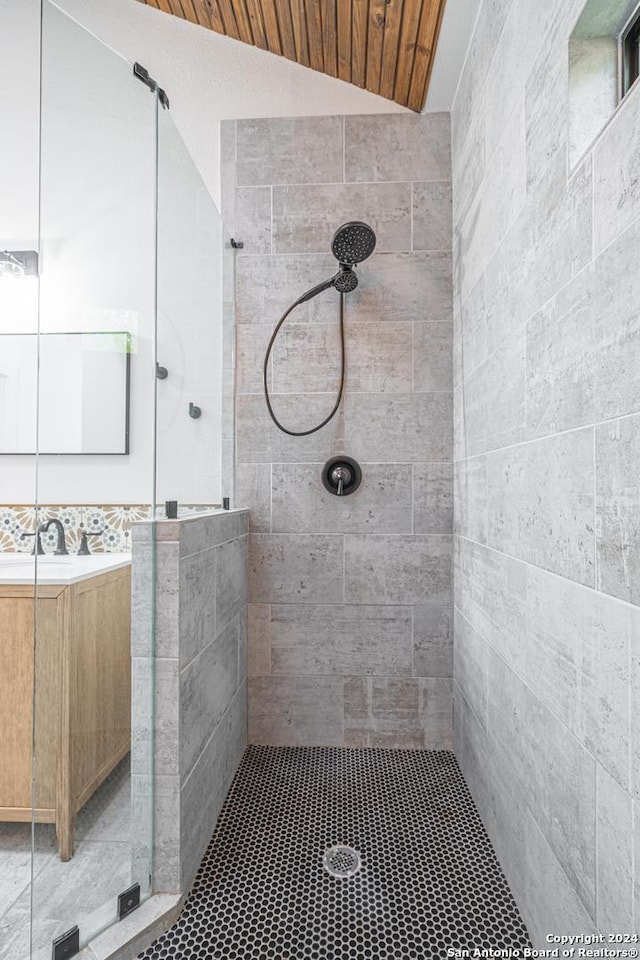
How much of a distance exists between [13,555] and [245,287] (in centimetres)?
137

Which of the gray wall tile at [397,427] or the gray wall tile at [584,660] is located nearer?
the gray wall tile at [584,660]

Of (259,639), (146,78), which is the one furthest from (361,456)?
(146,78)

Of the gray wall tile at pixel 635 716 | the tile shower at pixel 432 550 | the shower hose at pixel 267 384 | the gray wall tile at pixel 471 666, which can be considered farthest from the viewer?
the shower hose at pixel 267 384

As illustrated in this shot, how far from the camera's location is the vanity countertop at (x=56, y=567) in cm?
108

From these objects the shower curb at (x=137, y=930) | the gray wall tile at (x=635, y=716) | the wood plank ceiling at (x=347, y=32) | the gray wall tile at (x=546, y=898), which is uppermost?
the wood plank ceiling at (x=347, y=32)

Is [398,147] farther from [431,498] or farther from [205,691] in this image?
[205,691]

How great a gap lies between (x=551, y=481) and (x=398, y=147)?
1.67 metres

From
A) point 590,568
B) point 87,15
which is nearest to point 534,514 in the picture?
point 590,568

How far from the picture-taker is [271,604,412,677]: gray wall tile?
2.05 meters

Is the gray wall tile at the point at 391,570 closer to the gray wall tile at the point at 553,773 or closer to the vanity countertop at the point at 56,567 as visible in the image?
the gray wall tile at the point at 553,773

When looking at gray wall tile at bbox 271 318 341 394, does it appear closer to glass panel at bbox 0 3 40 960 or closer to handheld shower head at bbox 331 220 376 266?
handheld shower head at bbox 331 220 376 266

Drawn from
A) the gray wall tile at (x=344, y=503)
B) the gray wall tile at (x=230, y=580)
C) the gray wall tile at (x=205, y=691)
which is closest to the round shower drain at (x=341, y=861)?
the gray wall tile at (x=205, y=691)

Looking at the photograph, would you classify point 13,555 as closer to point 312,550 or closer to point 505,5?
point 312,550

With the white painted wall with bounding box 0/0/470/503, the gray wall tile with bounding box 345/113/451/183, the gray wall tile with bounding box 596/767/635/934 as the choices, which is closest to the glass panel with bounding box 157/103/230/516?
the white painted wall with bounding box 0/0/470/503
